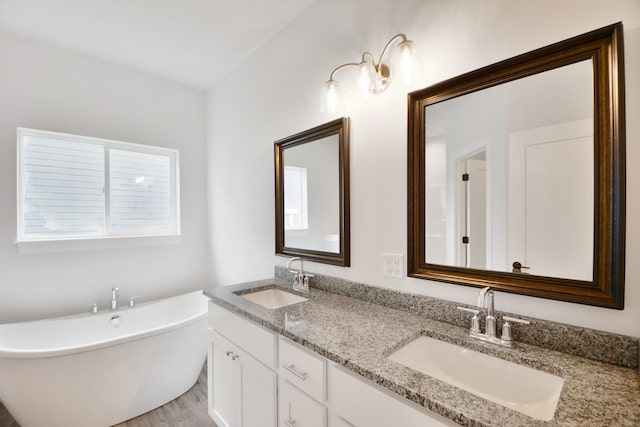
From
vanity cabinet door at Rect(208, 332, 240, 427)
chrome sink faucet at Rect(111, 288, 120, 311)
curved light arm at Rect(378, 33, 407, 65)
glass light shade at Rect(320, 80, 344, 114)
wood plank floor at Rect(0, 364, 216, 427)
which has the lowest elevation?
wood plank floor at Rect(0, 364, 216, 427)

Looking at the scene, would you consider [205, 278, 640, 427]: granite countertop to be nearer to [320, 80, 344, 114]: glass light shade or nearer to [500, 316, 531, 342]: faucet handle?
[500, 316, 531, 342]: faucet handle

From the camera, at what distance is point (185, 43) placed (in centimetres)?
229

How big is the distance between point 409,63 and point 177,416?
2.56 metres

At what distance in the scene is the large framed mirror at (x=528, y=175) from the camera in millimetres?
890

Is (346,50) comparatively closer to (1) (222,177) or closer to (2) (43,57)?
(1) (222,177)

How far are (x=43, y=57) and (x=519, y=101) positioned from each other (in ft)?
10.7

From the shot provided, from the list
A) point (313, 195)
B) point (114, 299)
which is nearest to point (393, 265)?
point (313, 195)

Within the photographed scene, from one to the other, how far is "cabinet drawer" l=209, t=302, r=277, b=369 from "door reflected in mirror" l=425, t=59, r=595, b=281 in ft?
2.65

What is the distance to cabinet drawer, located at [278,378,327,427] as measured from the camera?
106cm

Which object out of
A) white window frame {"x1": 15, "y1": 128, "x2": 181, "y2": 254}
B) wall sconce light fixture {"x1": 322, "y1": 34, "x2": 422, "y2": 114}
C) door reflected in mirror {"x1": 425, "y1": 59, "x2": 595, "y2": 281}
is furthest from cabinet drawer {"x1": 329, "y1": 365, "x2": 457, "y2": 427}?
white window frame {"x1": 15, "y1": 128, "x2": 181, "y2": 254}

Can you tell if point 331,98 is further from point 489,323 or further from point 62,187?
point 62,187

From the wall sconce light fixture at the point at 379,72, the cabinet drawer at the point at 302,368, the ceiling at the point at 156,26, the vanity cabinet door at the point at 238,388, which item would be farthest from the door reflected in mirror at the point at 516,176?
the ceiling at the point at 156,26

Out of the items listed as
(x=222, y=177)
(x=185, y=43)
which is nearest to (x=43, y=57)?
(x=185, y=43)

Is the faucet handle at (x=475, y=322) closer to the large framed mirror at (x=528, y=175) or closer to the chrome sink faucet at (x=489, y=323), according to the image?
the chrome sink faucet at (x=489, y=323)
